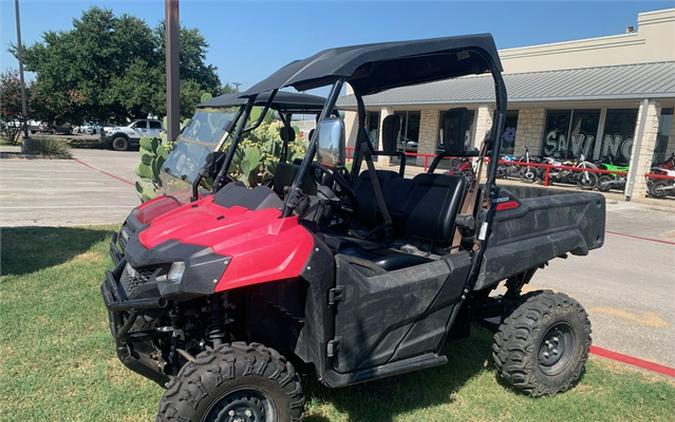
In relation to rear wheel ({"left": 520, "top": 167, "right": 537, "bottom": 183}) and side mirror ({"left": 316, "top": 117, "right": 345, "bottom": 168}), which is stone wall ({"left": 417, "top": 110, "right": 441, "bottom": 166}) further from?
side mirror ({"left": 316, "top": 117, "right": 345, "bottom": 168})

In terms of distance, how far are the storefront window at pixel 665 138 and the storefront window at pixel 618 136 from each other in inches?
32.0

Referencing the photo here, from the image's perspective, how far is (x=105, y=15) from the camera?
28.9m

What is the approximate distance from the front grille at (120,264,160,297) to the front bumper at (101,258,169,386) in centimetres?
3

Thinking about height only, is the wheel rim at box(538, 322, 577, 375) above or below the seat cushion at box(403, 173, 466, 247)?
below

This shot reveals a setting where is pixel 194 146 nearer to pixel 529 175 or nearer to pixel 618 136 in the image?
pixel 529 175

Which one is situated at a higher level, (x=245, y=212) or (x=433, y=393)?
(x=245, y=212)

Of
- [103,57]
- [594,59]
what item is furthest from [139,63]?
[594,59]

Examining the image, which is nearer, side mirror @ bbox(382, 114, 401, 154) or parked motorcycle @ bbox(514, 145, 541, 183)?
side mirror @ bbox(382, 114, 401, 154)

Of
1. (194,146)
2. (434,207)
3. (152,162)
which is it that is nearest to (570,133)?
(152,162)

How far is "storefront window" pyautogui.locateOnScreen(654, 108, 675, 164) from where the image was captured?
16.9 m

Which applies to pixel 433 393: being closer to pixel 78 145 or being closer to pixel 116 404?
pixel 116 404

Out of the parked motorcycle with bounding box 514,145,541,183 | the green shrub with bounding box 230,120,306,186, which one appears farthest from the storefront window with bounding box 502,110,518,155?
the green shrub with bounding box 230,120,306,186

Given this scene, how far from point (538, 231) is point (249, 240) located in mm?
2047

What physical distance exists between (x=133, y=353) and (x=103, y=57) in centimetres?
3021
